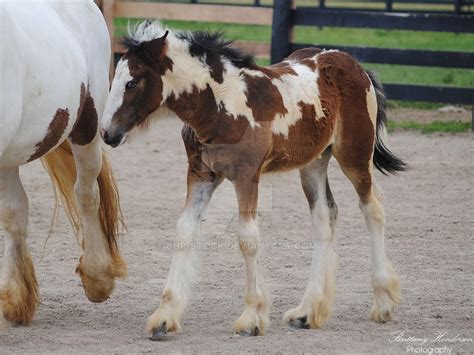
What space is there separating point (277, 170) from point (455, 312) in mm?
1243

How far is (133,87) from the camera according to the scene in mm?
4395

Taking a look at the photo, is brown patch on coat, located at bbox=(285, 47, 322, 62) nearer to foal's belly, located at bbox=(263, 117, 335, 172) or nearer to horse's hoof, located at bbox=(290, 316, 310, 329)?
foal's belly, located at bbox=(263, 117, 335, 172)

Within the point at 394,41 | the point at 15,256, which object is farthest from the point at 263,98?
the point at 394,41

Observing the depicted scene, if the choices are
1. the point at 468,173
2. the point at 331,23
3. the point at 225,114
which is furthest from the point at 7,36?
the point at 331,23

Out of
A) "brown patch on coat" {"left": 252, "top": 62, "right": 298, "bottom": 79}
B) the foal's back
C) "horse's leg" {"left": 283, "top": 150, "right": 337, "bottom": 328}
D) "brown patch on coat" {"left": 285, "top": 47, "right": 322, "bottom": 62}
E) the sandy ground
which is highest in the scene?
"brown patch on coat" {"left": 285, "top": 47, "right": 322, "bottom": 62}

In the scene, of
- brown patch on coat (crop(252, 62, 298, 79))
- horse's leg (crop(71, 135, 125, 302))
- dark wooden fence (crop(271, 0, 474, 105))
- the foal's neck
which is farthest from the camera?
dark wooden fence (crop(271, 0, 474, 105))

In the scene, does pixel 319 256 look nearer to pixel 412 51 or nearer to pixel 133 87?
pixel 133 87

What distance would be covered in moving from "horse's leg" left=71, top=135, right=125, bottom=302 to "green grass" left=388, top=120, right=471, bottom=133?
612 cm

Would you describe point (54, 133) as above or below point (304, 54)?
below

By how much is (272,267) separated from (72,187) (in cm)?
138

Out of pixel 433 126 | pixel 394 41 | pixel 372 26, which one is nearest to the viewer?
pixel 433 126

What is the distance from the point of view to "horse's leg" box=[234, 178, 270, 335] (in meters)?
4.46

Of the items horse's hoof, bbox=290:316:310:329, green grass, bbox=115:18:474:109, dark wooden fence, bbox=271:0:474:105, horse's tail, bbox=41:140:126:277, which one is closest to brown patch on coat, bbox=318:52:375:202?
horse's hoof, bbox=290:316:310:329

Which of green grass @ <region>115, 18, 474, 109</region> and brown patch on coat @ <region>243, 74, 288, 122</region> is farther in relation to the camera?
green grass @ <region>115, 18, 474, 109</region>
